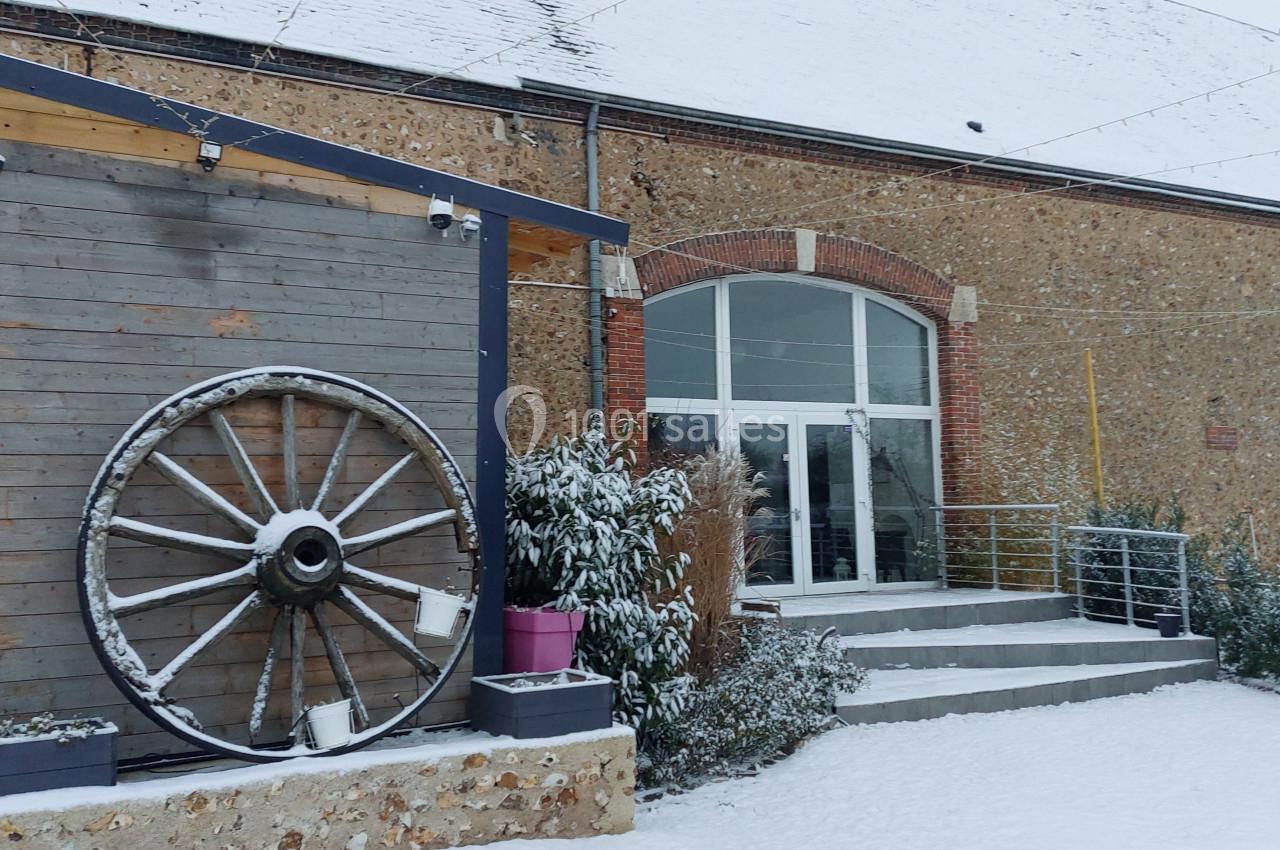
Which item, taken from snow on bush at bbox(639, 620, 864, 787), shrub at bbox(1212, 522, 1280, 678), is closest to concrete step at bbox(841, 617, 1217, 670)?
shrub at bbox(1212, 522, 1280, 678)

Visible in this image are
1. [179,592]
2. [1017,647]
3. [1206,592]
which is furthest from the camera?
[1206,592]

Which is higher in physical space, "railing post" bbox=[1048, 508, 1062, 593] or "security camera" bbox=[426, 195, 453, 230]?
"security camera" bbox=[426, 195, 453, 230]

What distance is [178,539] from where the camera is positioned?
13.6 ft

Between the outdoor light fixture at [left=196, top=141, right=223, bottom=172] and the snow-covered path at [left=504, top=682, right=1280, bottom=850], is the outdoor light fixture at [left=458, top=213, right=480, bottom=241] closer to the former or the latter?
the outdoor light fixture at [left=196, top=141, right=223, bottom=172]

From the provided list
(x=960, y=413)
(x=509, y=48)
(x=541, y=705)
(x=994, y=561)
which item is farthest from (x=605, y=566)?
(x=960, y=413)

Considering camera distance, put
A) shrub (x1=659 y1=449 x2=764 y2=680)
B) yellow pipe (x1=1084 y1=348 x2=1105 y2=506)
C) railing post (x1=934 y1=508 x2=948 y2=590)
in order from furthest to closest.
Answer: yellow pipe (x1=1084 y1=348 x2=1105 y2=506)
railing post (x1=934 y1=508 x2=948 y2=590)
shrub (x1=659 y1=449 x2=764 y2=680)

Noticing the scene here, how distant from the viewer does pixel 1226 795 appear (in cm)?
529

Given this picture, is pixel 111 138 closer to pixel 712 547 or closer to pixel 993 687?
pixel 712 547

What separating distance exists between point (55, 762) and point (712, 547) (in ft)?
11.8

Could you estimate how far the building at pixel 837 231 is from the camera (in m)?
8.12

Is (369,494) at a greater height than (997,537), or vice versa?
(369,494)

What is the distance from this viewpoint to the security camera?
4.93 metres

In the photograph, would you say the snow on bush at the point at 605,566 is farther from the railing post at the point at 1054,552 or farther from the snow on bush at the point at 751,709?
the railing post at the point at 1054,552

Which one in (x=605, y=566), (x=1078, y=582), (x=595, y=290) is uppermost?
(x=595, y=290)
